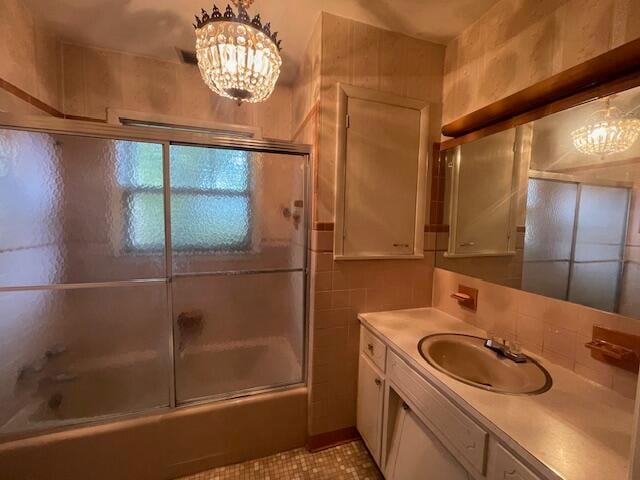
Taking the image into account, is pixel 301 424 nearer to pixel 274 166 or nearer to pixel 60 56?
pixel 274 166

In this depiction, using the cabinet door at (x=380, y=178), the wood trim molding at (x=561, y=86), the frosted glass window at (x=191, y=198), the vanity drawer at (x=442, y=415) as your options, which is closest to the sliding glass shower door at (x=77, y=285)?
the frosted glass window at (x=191, y=198)

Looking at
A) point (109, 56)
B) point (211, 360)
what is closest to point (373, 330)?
point (211, 360)

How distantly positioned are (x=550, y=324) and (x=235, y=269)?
4.86 ft

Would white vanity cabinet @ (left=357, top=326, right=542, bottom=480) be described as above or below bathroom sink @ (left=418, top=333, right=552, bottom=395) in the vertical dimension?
below

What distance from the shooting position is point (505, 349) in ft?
3.55

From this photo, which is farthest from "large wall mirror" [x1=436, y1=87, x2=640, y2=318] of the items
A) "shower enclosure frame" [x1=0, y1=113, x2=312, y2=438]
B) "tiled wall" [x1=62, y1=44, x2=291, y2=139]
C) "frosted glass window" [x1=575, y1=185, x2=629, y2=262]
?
"tiled wall" [x1=62, y1=44, x2=291, y2=139]

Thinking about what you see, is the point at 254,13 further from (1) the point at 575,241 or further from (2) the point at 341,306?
(1) the point at 575,241

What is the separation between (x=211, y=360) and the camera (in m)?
1.53

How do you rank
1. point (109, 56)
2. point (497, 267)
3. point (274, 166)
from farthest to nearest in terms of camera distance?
1. point (109, 56)
2. point (274, 166)
3. point (497, 267)

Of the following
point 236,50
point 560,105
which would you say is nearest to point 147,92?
point 236,50

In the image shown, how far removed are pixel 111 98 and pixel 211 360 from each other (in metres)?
1.78

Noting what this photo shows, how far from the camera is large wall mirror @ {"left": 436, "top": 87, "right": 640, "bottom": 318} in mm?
823

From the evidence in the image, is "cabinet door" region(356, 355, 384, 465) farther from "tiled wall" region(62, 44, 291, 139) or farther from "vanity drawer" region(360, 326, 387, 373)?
"tiled wall" region(62, 44, 291, 139)

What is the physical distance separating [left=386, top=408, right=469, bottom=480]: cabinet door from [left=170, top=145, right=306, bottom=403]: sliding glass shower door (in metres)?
0.63
